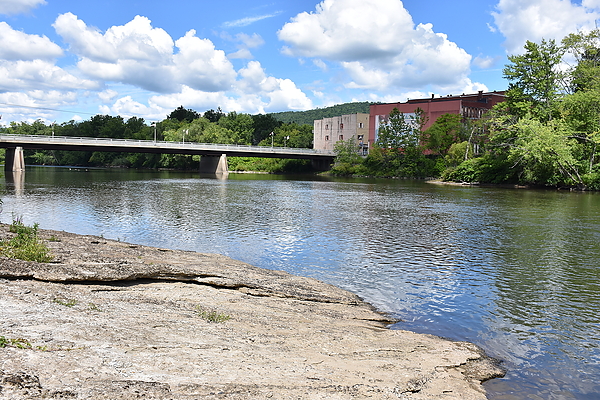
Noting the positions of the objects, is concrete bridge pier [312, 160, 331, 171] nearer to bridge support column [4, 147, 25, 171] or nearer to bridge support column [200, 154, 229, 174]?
bridge support column [200, 154, 229, 174]

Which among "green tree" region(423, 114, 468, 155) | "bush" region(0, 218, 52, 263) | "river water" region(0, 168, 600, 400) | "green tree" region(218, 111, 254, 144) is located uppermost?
"green tree" region(218, 111, 254, 144)

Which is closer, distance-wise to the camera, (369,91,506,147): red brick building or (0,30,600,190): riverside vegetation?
(0,30,600,190): riverside vegetation

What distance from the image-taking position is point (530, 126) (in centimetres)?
7394

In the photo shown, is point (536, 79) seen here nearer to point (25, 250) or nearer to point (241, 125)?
point (25, 250)

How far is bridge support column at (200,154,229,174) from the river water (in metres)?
83.8

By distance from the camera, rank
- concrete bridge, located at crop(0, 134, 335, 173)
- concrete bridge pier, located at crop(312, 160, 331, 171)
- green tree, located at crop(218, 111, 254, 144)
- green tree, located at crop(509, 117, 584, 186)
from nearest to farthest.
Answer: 1. green tree, located at crop(509, 117, 584, 186)
2. concrete bridge, located at crop(0, 134, 335, 173)
3. concrete bridge pier, located at crop(312, 160, 331, 171)
4. green tree, located at crop(218, 111, 254, 144)

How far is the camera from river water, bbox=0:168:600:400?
41.5 ft

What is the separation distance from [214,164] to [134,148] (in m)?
31.4

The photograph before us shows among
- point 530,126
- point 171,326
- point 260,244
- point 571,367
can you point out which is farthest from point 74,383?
point 530,126

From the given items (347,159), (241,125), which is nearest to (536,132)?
(347,159)

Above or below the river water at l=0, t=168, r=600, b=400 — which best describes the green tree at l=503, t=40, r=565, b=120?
above

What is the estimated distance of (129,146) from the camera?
354 feet

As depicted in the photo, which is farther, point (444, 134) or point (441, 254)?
point (444, 134)

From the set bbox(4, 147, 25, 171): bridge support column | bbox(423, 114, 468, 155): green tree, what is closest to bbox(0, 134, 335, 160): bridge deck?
bbox(4, 147, 25, 171): bridge support column
